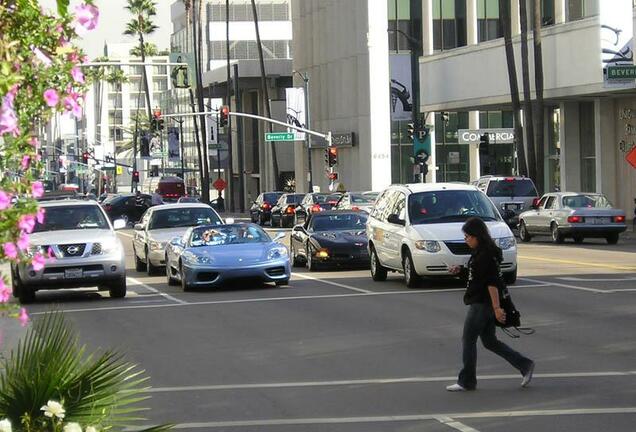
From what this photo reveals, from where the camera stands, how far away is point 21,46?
208 inches

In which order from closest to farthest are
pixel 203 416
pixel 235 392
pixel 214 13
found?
pixel 203 416, pixel 235 392, pixel 214 13

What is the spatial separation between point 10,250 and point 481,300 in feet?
25.3

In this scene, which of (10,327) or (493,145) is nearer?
(10,327)

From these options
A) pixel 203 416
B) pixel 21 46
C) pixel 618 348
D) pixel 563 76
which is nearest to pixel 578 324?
pixel 618 348

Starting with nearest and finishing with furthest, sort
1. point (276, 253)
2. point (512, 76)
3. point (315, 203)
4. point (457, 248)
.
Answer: point (457, 248), point (276, 253), point (315, 203), point (512, 76)

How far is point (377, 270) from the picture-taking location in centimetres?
2595

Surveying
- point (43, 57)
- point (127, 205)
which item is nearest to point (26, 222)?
point (43, 57)

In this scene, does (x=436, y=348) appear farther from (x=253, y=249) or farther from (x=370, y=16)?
(x=370, y=16)

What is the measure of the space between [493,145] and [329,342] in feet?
208

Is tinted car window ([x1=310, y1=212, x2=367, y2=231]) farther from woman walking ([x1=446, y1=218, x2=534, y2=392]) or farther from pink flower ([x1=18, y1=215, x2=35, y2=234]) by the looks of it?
pink flower ([x1=18, y1=215, x2=35, y2=234])

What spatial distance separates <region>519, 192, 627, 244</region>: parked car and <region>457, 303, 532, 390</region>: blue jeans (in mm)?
27085

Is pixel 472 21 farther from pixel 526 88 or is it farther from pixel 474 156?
pixel 526 88

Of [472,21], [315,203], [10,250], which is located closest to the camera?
[10,250]

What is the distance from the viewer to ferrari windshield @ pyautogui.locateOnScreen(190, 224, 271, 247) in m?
25.4
